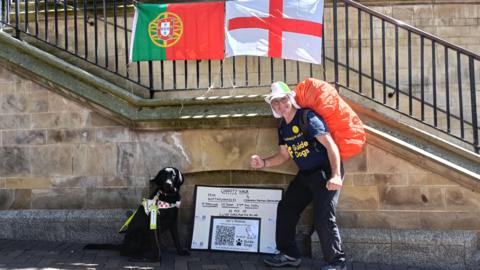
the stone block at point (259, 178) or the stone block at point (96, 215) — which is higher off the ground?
the stone block at point (259, 178)

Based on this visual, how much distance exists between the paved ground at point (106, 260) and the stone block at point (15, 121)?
4.64ft

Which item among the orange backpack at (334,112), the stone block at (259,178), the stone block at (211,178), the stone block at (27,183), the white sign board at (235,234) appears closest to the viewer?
the orange backpack at (334,112)

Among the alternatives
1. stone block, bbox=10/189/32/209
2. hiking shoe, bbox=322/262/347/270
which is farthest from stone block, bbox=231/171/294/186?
stone block, bbox=10/189/32/209

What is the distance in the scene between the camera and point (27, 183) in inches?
227

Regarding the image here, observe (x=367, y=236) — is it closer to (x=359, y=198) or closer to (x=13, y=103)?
(x=359, y=198)

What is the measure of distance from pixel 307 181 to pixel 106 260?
2.24m

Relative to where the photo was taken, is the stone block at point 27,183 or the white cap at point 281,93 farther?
the stone block at point 27,183

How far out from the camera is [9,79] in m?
5.80

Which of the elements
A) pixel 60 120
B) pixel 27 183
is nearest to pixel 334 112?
pixel 60 120

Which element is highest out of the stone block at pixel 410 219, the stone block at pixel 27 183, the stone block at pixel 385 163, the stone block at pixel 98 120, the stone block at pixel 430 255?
the stone block at pixel 98 120

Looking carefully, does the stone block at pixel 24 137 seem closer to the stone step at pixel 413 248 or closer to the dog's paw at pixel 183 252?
the dog's paw at pixel 183 252

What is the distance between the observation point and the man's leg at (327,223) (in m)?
4.49

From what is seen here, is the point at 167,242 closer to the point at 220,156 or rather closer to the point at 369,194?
the point at 220,156

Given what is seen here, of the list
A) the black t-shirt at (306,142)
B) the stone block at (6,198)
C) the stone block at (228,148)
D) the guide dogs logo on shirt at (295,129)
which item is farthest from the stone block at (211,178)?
the stone block at (6,198)
